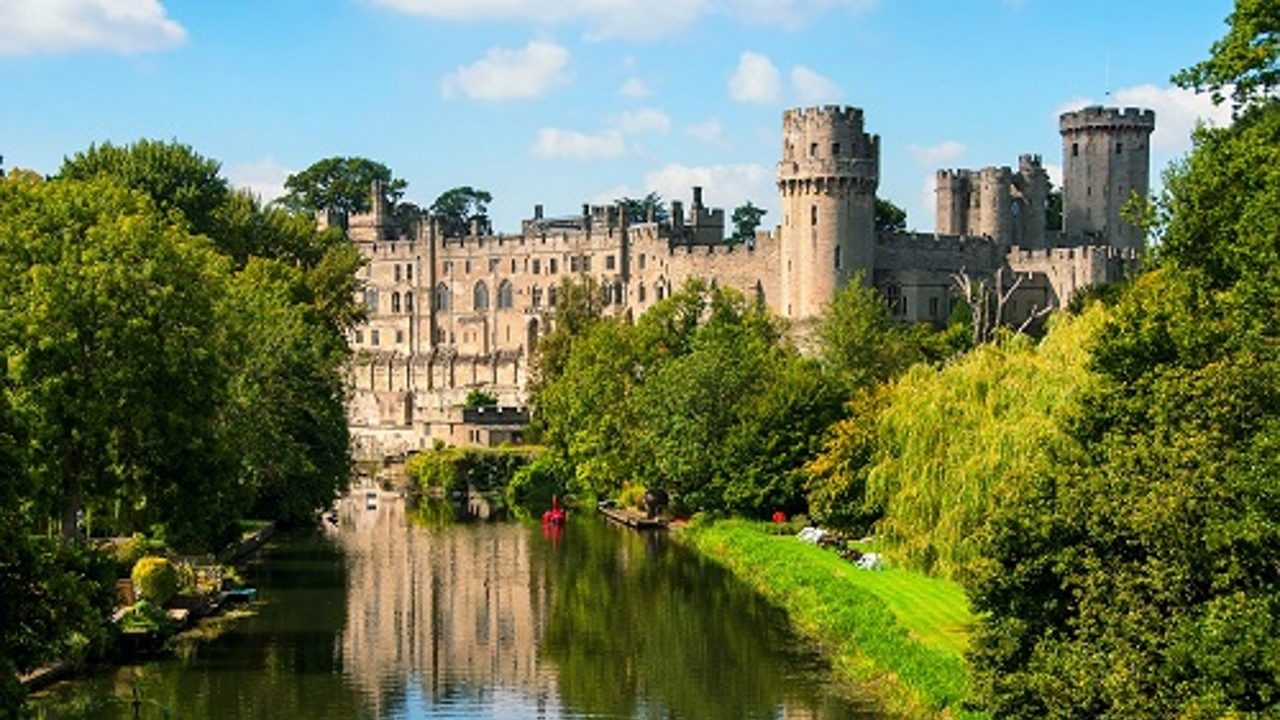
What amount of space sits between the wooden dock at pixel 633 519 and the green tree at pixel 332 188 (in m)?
66.7

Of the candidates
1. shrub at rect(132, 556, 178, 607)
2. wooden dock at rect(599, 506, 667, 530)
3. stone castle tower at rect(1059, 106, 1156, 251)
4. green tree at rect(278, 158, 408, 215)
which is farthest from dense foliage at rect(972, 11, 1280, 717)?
green tree at rect(278, 158, 408, 215)

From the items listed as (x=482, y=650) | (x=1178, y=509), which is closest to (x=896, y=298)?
(x=482, y=650)

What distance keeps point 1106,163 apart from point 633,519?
4198 centimetres

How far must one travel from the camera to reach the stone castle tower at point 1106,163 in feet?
293

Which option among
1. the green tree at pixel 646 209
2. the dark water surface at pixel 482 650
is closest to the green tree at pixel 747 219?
the green tree at pixel 646 209

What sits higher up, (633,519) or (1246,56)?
(1246,56)

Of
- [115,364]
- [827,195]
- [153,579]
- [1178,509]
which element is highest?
[827,195]

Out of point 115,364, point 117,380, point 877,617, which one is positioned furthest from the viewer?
point 115,364

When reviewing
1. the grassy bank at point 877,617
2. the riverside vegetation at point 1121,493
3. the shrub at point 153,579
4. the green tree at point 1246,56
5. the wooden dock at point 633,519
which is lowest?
the wooden dock at point 633,519

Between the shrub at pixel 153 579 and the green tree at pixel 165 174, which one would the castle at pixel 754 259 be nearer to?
the green tree at pixel 165 174

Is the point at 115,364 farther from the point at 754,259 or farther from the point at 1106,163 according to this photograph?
the point at 1106,163

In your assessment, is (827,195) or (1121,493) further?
(827,195)

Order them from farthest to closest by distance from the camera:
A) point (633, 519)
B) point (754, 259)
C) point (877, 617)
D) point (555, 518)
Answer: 1. point (754, 259)
2. point (555, 518)
3. point (633, 519)
4. point (877, 617)

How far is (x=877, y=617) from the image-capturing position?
104 ft
